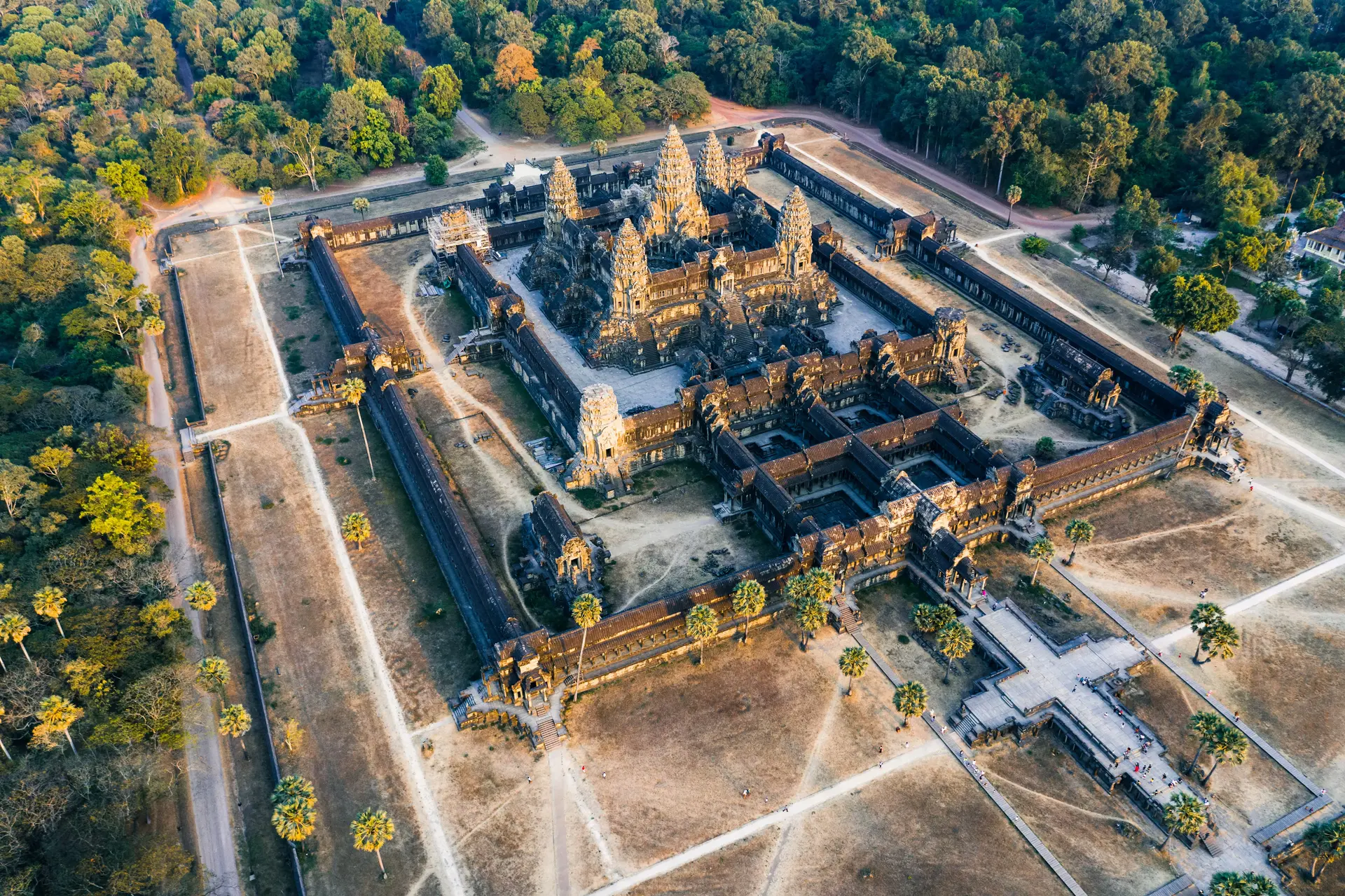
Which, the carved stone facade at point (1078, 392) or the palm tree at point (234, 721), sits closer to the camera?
the palm tree at point (234, 721)

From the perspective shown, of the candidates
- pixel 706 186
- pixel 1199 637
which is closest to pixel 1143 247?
pixel 706 186

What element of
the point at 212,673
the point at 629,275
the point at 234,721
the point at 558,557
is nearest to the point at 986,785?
the point at 558,557

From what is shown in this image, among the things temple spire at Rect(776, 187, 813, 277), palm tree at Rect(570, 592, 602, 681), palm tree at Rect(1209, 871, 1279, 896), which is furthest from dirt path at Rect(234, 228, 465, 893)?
temple spire at Rect(776, 187, 813, 277)

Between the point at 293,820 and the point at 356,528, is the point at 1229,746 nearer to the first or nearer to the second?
the point at 293,820

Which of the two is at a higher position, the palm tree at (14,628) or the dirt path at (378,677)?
the palm tree at (14,628)

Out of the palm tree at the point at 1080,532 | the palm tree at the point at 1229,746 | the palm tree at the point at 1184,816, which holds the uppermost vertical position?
the palm tree at the point at 1080,532

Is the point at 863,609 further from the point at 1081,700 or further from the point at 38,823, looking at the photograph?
the point at 38,823

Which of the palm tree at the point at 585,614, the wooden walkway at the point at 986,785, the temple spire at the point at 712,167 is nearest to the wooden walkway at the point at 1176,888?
the wooden walkway at the point at 986,785

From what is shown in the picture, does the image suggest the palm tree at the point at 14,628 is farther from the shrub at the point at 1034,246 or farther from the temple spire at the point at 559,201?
the shrub at the point at 1034,246
